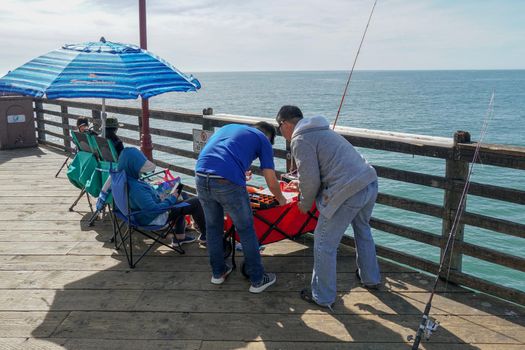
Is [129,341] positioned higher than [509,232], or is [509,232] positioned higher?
[509,232]

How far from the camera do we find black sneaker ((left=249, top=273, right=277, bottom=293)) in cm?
470

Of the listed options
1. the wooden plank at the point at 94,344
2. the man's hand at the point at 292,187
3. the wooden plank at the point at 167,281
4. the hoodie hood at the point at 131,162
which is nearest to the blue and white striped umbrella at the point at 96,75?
the hoodie hood at the point at 131,162

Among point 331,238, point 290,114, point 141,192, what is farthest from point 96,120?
point 331,238

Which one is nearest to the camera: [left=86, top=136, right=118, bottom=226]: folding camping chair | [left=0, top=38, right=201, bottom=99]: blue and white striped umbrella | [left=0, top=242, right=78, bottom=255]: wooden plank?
[left=0, top=38, right=201, bottom=99]: blue and white striped umbrella

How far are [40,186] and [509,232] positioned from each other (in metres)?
7.08

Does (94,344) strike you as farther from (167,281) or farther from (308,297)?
(308,297)

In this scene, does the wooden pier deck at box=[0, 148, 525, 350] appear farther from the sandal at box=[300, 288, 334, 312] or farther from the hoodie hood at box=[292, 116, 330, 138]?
the hoodie hood at box=[292, 116, 330, 138]

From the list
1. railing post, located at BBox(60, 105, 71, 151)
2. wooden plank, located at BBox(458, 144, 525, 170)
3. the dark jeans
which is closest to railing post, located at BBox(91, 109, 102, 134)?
railing post, located at BBox(60, 105, 71, 151)

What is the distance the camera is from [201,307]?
4430mm

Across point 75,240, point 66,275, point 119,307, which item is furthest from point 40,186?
point 119,307

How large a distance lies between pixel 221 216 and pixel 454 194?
6.62 ft

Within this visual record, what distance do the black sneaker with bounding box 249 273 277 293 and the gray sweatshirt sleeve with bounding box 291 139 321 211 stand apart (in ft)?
3.18

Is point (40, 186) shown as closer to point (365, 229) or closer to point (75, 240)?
point (75, 240)

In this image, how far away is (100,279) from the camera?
198 inches
